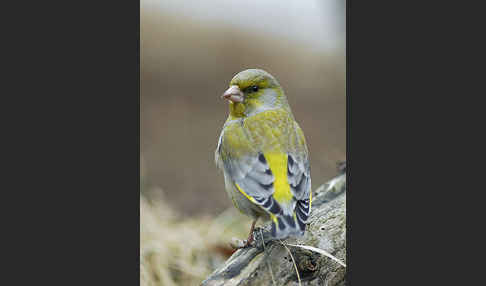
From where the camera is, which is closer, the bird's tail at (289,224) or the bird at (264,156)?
the bird's tail at (289,224)

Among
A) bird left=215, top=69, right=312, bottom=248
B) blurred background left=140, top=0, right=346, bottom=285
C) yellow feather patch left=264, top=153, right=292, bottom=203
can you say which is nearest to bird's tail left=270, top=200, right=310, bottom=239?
bird left=215, top=69, right=312, bottom=248

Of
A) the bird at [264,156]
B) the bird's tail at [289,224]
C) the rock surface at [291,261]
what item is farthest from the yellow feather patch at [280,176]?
the rock surface at [291,261]

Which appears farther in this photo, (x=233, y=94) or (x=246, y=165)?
(x=233, y=94)

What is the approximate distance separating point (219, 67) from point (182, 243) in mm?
1802

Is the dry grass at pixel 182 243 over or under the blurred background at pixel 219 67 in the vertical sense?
under

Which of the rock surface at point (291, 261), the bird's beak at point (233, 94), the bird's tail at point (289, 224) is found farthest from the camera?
the bird's beak at point (233, 94)

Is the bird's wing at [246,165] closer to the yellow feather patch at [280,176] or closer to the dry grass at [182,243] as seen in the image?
the yellow feather patch at [280,176]

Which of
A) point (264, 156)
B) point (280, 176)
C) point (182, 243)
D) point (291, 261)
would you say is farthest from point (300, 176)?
point (182, 243)

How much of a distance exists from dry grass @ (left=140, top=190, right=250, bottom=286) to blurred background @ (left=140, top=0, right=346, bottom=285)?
0.99ft

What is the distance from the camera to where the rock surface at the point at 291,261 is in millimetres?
3723

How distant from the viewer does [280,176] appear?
12.2 feet

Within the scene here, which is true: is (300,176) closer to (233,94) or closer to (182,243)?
(233,94)

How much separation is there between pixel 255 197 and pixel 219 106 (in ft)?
3.64

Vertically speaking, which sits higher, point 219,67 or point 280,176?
point 219,67
